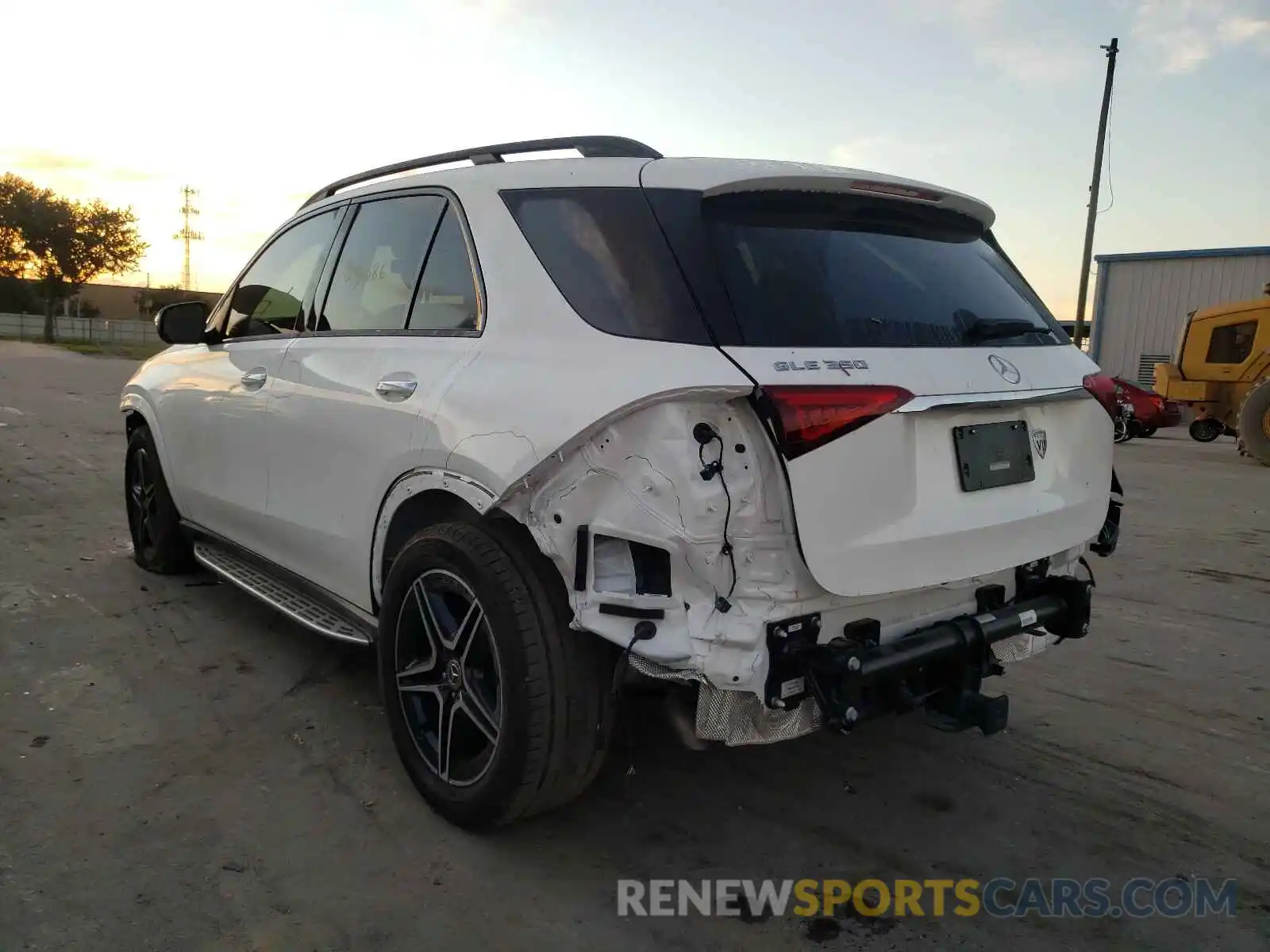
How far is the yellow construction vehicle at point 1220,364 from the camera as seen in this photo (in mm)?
15391

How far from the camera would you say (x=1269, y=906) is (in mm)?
2547

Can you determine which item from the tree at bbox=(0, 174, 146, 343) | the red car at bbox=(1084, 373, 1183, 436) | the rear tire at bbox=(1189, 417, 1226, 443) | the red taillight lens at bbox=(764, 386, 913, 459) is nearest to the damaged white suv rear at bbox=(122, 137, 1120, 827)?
the red taillight lens at bbox=(764, 386, 913, 459)

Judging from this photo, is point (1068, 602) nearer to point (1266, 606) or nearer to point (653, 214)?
point (653, 214)

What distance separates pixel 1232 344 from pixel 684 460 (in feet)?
55.0

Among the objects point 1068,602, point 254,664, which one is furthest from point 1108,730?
point 254,664

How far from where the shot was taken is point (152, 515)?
Answer: 5.29 metres

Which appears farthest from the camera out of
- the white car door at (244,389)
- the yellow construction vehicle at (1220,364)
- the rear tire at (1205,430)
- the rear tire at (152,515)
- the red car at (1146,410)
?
the red car at (1146,410)

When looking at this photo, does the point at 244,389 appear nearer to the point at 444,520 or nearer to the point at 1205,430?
the point at 444,520

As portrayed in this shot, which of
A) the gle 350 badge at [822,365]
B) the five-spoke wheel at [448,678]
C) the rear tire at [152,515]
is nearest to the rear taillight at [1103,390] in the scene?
the gle 350 badge at [822,365]

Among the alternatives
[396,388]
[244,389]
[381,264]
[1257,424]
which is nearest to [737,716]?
[396,388]

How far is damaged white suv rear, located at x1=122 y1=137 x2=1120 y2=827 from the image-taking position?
88.8 inches

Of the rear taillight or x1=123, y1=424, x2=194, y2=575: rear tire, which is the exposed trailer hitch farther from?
x1=123, y1=424, x2=194, y2=575: rear tire

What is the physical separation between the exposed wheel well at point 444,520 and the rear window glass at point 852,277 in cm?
81

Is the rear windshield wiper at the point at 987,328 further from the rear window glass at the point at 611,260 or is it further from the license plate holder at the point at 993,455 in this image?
the rear window glass at the point at 611,260
